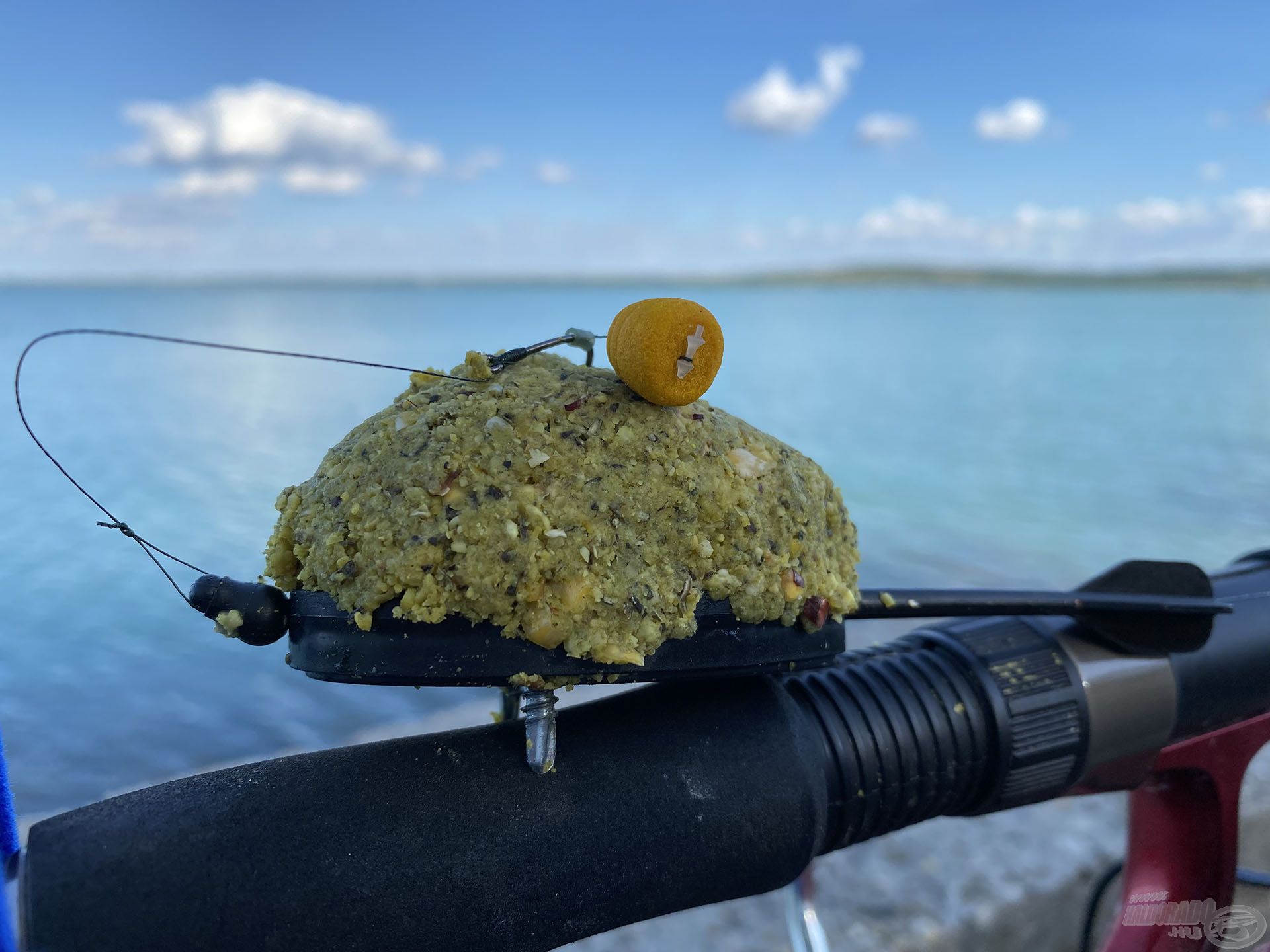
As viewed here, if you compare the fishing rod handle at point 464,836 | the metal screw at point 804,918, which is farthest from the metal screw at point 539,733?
the metal screw at point 804,918

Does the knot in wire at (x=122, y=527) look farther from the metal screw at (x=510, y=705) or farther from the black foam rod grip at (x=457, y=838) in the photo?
the metal screw at (x=510, y=705)

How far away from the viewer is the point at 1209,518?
16.6 feet

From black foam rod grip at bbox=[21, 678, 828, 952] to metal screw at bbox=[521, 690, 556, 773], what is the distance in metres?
0.01

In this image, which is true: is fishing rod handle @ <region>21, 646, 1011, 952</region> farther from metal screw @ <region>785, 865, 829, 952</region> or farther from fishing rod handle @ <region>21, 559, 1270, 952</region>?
metal screw @ <region>785, 865, 829, 952</region>

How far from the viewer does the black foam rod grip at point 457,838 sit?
478 millimetres

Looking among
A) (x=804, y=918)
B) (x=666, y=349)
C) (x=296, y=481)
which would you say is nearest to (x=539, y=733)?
(x=666, y=349)

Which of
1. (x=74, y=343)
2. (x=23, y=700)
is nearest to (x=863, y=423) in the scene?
(x=74, y=343)

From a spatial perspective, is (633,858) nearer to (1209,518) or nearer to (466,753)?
(466,753)

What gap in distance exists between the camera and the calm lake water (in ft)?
7.73

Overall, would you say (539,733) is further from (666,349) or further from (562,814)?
(666,349)

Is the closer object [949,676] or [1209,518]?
[949,676]

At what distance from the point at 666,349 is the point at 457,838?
1.09ft

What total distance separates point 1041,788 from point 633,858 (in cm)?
47

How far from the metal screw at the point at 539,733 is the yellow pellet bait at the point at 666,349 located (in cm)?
21
